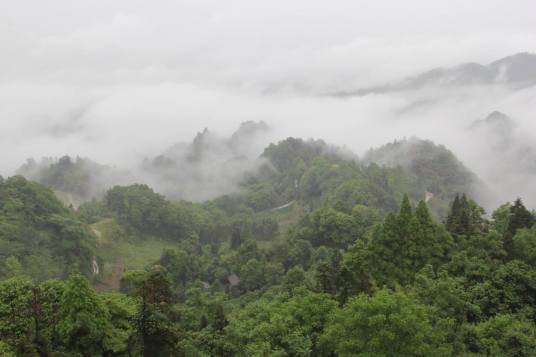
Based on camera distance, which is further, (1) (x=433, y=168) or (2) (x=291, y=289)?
(1) (x=433, y=168)

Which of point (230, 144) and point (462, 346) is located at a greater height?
point (230, 144)

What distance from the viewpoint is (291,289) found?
42781mm

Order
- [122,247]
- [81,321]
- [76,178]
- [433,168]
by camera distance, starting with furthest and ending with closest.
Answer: [76,178]
[433,168]
[122,247]
[81,321]

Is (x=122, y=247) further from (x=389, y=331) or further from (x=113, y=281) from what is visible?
→ (x=389, y=331)

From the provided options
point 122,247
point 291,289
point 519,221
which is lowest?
point 291,289

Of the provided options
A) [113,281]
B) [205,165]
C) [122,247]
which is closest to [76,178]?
[205,165]

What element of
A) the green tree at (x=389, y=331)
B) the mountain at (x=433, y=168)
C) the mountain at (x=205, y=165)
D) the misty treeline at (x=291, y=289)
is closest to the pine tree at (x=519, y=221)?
the misty treeline at (x=291, y=289)

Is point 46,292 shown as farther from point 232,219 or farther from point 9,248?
point 232,219

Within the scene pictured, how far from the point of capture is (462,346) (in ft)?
80.2

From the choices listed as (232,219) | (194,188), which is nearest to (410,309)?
(232,219)

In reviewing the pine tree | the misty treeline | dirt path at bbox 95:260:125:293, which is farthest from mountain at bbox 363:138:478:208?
the pine tree

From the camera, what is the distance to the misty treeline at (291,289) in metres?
24.4

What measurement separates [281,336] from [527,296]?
15433mm

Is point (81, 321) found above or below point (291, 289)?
above
